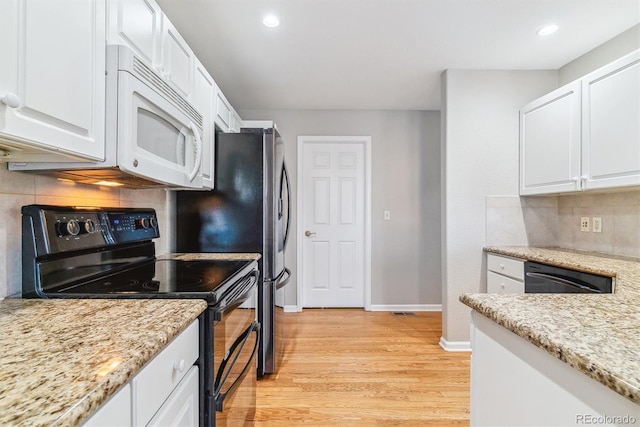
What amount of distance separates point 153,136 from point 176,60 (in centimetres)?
55

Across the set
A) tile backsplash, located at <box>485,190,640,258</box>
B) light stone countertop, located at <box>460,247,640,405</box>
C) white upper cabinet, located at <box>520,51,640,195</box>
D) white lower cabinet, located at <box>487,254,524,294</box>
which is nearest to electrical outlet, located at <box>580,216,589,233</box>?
tile backsplash, located at <box>485,190,640,258</box>

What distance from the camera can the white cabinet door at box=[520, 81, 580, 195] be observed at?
6.97 ft

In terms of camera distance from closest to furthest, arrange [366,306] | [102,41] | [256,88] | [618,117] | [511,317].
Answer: [511,317], [102,41], [618,117], [256,88], [366,306]

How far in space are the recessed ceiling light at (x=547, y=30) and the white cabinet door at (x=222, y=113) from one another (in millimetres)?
2189

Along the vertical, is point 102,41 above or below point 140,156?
above

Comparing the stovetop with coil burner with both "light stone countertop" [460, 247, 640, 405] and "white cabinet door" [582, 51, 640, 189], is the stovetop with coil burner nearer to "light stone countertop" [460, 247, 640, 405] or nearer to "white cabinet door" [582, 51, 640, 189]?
"light stone countertop" [460, 247, 640, 405]

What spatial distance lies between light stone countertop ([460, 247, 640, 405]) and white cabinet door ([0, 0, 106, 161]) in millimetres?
1211

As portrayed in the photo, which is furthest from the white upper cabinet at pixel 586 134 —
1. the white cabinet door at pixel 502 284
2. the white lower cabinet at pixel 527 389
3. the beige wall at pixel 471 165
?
the white lower cabinet at pixel 527 389

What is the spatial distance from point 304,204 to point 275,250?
151cm

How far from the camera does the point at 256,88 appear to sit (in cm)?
298

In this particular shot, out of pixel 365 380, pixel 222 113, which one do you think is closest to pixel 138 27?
pixel 222 113

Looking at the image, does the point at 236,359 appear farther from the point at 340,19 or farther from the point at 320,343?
the point at 340,19

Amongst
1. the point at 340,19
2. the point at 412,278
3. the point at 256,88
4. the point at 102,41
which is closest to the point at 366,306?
the point at 412,278

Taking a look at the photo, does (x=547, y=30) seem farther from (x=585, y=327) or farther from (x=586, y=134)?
(x=585, y=327)
